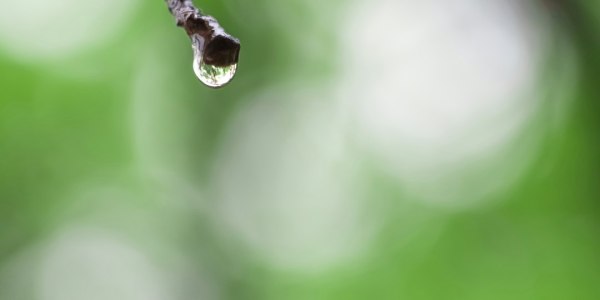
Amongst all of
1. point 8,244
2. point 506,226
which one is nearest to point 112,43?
point 8,244

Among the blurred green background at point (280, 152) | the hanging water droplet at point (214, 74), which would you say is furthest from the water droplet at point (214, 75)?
the blurred green background at point (280, 152)

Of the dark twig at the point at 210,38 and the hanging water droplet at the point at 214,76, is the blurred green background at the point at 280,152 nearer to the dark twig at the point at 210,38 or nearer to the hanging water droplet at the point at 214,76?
the hanging water droplet at the point at 214,76

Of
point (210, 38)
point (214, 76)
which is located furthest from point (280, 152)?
point (210, 38)

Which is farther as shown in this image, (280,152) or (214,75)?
(280,152)

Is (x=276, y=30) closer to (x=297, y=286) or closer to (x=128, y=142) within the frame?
(x=128, y=142)

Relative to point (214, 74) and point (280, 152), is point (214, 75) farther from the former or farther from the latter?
point (280, 152)
